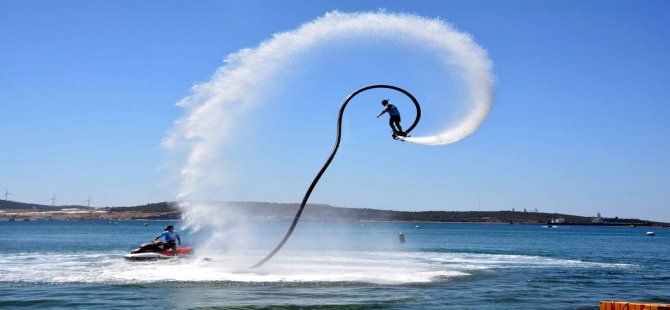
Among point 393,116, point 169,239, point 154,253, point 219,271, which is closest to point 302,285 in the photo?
point 219,271

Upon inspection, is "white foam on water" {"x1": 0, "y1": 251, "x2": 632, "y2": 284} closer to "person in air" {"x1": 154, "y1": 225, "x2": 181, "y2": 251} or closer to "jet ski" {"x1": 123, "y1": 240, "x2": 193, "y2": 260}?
"jet ski" {"x1": 123, "y1": 240, "x2": 193, "y2": 260}

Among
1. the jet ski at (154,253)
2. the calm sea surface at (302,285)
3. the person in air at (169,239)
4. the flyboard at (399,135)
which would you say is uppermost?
the flyboard at (399,135)

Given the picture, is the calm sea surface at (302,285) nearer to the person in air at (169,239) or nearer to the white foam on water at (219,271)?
the white foam on water at (219,271)

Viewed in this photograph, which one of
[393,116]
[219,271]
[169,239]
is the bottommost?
[219,271]

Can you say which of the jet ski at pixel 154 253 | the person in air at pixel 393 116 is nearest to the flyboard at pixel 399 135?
the person in air at pixel 393 116

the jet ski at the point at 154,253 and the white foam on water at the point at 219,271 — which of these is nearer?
the white foam on water at the point at 219,271

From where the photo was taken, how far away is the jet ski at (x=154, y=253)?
1578 inches

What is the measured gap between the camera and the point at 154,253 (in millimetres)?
40344

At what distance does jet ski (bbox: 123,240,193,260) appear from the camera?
132 feet

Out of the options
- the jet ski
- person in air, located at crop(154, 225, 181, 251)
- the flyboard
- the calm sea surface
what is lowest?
the calm sea surface

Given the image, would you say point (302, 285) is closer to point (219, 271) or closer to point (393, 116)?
point (219, 271)

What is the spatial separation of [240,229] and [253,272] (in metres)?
7.61

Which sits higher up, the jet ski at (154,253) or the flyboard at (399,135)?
the flyboard at (399,135)

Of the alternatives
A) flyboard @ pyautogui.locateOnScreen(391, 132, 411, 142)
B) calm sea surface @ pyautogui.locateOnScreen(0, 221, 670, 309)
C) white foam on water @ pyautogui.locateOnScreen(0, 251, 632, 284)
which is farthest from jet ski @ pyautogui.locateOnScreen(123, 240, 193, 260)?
flyboard @ pyautogui.locateOnScreen(391, 132, 411, 142)
